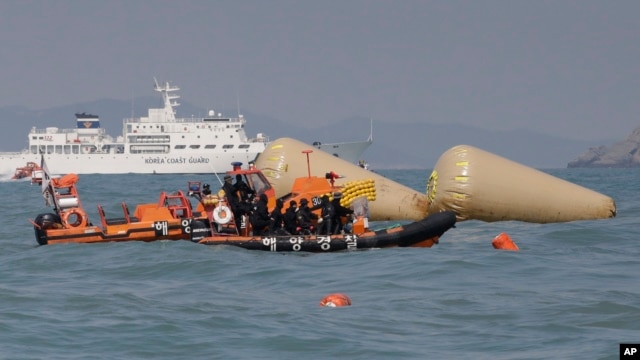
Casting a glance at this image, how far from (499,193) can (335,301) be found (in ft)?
42.0

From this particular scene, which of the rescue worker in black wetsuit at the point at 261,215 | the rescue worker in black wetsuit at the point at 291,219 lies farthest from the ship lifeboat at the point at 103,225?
the rescue worker in black wetsuit at the point at 291,219

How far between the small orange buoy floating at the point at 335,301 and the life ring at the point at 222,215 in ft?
25.2

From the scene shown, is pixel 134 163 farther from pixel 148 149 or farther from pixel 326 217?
pixel 326 217

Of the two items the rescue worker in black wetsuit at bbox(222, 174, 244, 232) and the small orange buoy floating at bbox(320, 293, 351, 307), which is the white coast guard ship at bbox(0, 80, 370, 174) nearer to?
the rescue worker in black wetsuit at bbox(222, 174, 244, 232)

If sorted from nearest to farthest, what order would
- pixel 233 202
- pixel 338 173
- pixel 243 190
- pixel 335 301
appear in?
pixel 335 301 → pixel 233 202 → pixel 243 190 → pixel 338 173

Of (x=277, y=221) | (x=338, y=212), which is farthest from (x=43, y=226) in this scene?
(x=338, y=212)

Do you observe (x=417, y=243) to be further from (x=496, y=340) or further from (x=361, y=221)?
(x=496, y=340)

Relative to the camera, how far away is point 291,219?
2261cm

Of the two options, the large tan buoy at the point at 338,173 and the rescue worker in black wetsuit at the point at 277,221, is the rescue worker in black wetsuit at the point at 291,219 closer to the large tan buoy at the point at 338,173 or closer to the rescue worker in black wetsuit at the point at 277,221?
the rescue worker in black wetsuit at the point at 277,221

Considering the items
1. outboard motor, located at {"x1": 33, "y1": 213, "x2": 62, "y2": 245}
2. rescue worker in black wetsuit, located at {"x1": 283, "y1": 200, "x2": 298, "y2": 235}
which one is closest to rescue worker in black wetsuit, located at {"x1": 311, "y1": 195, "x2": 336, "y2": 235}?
rescue worker in black wetsuit, located at {"x1": 283, "y1": 200, "x2": 298, "y2": 235}

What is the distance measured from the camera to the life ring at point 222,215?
75.5ft

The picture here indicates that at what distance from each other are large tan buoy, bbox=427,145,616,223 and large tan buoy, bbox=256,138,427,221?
1012 mm

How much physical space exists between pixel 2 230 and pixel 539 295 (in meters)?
Result: 18.9

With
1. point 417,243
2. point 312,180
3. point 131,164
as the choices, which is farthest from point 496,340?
point 131,164
